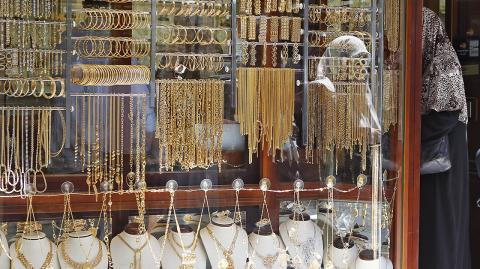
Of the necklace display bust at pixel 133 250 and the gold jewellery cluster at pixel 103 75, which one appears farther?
the necklace display bust at pixel 133 250

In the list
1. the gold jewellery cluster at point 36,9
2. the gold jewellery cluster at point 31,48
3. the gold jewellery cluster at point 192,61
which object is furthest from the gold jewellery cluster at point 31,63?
the gold jewellery cluster at point 192,61

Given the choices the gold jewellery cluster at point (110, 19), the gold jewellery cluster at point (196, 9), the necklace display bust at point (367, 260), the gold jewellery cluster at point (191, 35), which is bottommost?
the necklace display bust at point (367, 260)

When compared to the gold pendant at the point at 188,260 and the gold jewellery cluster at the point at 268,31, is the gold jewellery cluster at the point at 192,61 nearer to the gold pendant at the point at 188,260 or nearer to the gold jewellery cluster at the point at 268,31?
the gold jewellery cluster at the point at 268,31

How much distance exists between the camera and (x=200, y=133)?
295cm

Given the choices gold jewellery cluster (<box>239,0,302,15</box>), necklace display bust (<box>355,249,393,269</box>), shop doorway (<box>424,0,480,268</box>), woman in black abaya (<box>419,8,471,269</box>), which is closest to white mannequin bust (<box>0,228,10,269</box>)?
gold jewellery cluster (<box>239,0,302,15</box>)

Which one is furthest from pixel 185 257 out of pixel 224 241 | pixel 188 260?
pixel 224 241

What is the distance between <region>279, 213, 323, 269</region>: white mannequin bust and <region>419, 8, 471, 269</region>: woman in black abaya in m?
0.52

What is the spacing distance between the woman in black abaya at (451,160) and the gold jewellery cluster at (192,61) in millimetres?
948

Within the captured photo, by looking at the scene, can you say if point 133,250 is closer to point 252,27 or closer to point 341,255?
point 341,255

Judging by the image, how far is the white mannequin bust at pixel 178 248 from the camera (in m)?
2.97

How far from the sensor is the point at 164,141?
290 cm

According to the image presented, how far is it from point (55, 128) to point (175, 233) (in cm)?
62

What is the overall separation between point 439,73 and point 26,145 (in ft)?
5.68

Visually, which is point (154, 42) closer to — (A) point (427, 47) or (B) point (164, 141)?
(B) point (164, 141)
